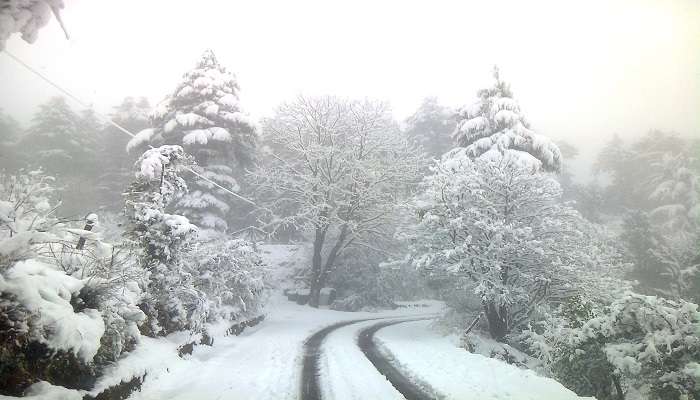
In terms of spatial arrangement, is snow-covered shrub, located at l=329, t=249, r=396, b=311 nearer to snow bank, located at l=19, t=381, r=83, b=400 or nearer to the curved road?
the curved road

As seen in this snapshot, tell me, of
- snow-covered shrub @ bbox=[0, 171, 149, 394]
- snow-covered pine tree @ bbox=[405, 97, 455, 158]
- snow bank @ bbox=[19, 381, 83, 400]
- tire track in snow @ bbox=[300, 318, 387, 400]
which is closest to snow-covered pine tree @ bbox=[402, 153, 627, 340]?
tire track in snow @ bbox=[300, 318, 387, 400]

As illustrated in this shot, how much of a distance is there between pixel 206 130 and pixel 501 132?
17.0 m

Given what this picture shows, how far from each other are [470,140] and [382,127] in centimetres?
567

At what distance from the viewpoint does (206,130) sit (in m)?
22.7

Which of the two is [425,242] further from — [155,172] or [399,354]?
[155,172]

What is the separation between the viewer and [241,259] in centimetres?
1702

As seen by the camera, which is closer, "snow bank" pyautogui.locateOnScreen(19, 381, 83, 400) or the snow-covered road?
"snow bank" pyautogui.locateOnScreen(19, 381, 83, 400)

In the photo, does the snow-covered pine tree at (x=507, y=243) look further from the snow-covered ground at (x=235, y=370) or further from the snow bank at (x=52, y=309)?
the snow bank at (x=52, y=309)

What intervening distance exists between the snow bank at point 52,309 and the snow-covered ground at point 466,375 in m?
6.70

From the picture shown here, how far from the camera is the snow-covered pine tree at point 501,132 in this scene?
23188mm

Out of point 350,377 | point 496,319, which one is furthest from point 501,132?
point 350,377

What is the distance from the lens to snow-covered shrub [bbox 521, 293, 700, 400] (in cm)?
825

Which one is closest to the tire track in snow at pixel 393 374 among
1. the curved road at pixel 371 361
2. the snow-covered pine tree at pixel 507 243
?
the curved road at pixel 371 361

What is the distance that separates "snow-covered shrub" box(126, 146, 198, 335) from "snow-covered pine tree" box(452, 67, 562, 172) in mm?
16515
